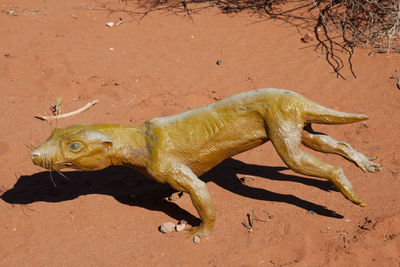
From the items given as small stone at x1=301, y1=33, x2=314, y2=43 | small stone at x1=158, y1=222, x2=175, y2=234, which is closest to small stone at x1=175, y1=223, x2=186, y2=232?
small stone at x1=158, y1=222, x2=175, y2=234

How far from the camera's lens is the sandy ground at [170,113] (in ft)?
14.3

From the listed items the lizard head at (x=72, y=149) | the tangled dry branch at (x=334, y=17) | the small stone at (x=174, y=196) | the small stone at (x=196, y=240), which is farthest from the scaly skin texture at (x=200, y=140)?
the tangled dry branch at (x=334, y=17)

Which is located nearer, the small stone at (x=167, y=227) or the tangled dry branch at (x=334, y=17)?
the small stone at (x=167, y=227)

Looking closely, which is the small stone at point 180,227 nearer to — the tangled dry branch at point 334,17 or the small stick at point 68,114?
the small stick at point 68,114

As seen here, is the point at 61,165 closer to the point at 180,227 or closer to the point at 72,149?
the point at 72,149

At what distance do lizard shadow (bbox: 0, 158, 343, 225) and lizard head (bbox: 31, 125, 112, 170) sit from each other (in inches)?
50.3

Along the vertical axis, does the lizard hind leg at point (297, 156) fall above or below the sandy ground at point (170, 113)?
above

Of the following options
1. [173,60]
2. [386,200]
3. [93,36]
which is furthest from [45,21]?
[386,200]

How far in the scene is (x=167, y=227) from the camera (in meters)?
4.57

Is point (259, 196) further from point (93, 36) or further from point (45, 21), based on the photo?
point (45, 21)

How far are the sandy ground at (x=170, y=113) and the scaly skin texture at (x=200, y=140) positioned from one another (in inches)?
23.2

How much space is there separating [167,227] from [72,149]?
1448 millimetres

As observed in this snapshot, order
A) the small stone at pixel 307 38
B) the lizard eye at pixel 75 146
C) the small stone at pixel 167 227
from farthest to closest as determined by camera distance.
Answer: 1. the small stone at pixel 307 38
2. the small stone at pixel 167 227
3. the lizard eye at pixel 75 146

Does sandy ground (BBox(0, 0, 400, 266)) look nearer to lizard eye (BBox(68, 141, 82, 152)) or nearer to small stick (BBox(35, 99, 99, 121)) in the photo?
small stick (BBox(35, 99, 99, 121))
